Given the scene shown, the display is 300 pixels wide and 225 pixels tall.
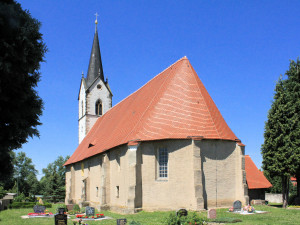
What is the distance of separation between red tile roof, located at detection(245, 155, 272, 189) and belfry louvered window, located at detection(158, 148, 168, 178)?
40.7 ft

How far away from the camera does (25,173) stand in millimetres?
83000

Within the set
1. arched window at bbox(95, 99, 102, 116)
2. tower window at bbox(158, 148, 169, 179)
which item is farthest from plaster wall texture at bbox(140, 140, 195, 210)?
arched window at bbox(95, 99, 102, 116)

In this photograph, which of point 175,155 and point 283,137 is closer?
point 175,155

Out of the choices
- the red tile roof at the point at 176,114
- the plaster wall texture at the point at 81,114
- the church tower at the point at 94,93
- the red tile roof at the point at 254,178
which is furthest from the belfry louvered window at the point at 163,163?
the plaster wall texture at the point at 81,114

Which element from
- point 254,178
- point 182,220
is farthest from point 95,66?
point 182,220

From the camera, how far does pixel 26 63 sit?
434 inches

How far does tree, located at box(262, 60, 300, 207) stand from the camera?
2645cm

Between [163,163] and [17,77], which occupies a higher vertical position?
[17,77]

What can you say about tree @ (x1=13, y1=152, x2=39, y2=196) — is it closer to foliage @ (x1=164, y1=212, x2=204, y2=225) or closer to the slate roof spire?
the slate roof spire

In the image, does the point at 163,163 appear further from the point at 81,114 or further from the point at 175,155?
the point at 81,114

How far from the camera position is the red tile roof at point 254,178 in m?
33.0

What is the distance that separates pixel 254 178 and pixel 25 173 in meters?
64.6

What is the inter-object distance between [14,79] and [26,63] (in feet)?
2.25

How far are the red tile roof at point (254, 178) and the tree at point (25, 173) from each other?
5206 cm
